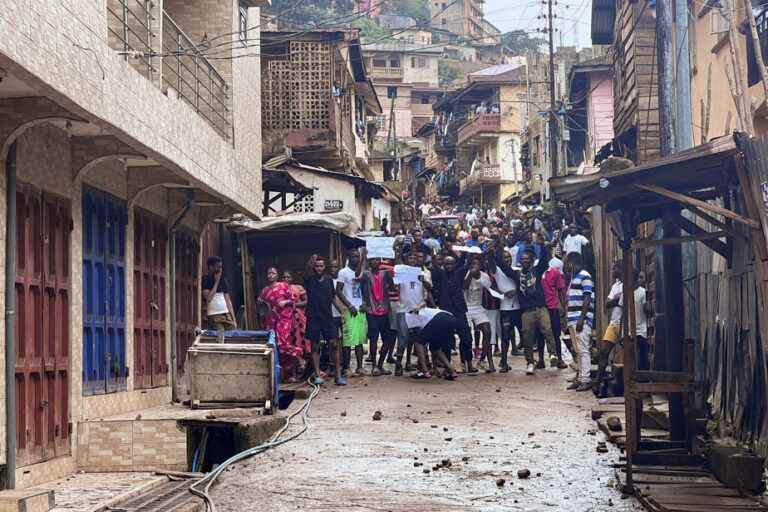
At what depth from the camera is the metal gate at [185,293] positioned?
54.1ft

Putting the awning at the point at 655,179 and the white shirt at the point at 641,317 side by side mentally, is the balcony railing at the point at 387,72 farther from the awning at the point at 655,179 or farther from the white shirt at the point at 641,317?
the awning at the point at 655,179

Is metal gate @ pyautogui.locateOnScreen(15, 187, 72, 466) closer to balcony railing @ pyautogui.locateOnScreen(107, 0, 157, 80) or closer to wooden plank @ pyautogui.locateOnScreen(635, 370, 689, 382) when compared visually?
balcony railing @ pyautogui.locateOnScreen(107, 0, 157, 80)

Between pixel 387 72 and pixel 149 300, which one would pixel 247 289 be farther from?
pixel 387 72

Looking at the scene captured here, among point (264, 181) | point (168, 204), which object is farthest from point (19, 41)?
point (264, 181)

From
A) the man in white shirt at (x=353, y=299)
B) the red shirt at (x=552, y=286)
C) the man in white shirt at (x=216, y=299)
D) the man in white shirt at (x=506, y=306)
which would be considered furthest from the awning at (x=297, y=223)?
the red shirt at (x=552, y=286)

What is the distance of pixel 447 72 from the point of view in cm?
10775

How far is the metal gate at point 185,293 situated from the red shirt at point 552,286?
17.4ft

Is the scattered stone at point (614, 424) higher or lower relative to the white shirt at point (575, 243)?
lower

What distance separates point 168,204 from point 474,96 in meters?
58.4

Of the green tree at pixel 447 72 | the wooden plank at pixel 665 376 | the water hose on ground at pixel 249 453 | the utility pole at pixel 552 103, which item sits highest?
the green tree at pixel 447 72

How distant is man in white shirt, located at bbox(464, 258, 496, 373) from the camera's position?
1847 cm

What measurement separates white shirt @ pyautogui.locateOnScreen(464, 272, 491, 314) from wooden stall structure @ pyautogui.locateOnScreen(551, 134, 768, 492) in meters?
6.54

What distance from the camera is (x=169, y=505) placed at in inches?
350

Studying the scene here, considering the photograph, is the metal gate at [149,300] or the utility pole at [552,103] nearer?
the metal gate at [149,300]
